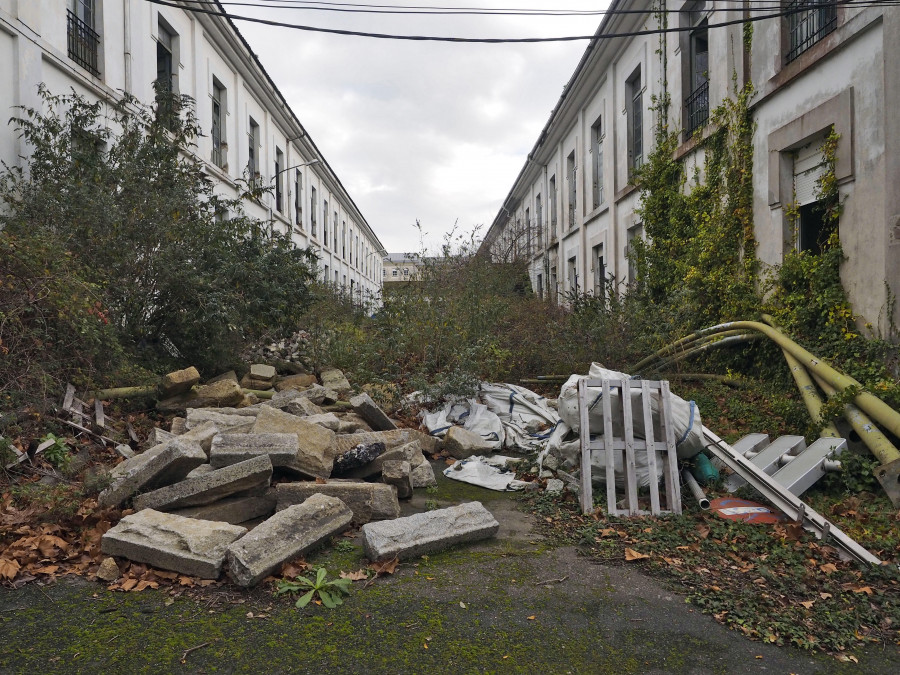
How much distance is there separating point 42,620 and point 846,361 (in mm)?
7298

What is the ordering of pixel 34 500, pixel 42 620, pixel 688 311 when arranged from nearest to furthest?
pixel 42 620
pixel 34 500
pixel 688 311

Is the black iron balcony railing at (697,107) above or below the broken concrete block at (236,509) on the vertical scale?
above

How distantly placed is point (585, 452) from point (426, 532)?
4.92 ft

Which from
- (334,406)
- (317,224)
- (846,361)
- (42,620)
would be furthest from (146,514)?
(317,224)

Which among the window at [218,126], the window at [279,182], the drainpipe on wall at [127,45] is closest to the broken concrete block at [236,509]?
the drainpipe on wall at [127,45]

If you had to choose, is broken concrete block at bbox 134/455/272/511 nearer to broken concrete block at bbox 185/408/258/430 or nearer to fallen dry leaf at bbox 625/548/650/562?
broken concrete block at bbox 185/408/258/430

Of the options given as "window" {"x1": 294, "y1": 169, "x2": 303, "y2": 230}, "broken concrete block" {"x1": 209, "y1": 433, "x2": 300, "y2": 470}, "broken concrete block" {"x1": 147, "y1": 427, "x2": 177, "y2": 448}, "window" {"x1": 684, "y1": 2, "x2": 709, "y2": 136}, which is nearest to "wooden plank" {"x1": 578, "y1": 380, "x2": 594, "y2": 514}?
"broken concrete block" {"x1": 209, "y1": 433, "x2": 300, "y2": 470}

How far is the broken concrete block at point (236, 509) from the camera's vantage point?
12.7 ft

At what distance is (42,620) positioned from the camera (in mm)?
2785

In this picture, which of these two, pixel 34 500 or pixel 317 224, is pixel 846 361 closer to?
pixel 34 500

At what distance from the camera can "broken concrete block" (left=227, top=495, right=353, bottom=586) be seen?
10.1 ft

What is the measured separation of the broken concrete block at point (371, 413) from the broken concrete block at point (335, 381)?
73.0 inches

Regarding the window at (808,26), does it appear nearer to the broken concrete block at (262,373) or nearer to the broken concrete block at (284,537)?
the broken concrete block at (284,537)

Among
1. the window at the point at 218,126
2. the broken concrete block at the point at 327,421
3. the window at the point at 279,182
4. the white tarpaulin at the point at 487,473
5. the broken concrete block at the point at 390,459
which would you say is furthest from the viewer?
the window at the point at 279,182
